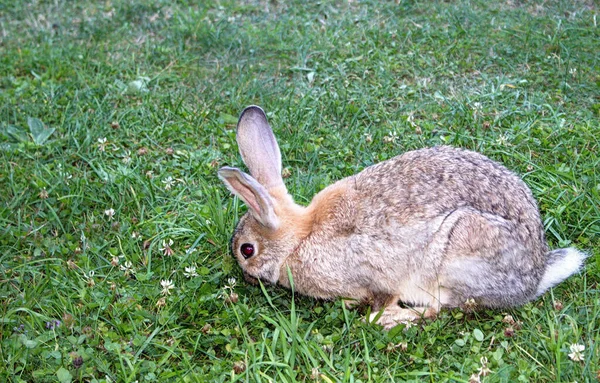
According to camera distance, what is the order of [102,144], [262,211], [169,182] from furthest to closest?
[102,144]
[169,182]
[262,211]

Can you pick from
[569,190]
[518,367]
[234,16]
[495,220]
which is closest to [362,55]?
[234,16]

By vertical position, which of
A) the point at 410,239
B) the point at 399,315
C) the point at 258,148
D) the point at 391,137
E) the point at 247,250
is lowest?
the point at 399,315

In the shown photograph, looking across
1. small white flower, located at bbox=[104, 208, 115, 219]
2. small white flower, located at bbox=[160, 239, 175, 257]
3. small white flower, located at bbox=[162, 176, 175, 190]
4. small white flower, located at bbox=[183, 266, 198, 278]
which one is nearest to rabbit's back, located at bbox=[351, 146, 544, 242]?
small white flower, located at bbox=[183, 266, 198, 278]

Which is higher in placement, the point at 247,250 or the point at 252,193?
the point at 252,193

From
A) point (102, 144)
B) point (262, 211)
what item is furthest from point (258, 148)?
point (102, 144)

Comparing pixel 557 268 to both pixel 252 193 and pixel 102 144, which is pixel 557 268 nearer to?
pixel 252 193

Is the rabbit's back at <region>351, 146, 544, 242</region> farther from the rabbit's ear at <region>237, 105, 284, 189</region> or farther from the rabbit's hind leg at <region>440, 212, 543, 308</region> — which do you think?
the rabbit's ear at <region>237, 105, 284, 189</region>
